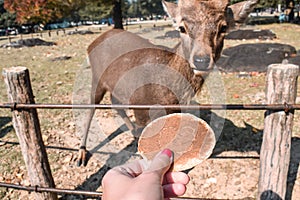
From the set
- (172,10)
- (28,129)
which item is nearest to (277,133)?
(172,10)

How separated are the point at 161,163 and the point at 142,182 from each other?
172mm

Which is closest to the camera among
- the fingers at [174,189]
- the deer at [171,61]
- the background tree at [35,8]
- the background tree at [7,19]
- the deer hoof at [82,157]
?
the fingers at [174,189]

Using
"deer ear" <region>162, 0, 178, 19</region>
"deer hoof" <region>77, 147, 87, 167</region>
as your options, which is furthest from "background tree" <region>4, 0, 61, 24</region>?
"deer ear" <region>162, 0, 178, 19</region>

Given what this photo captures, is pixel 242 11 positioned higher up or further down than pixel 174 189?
higher up

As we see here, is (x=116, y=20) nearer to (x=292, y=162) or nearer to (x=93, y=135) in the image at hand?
(x=93, y=135)

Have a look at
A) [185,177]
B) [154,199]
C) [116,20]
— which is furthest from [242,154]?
[116,20]

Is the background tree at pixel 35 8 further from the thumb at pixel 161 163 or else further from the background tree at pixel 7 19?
the background tree at pixel 7 19

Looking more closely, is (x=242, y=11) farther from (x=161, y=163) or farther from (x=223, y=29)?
(x=161, y=163)

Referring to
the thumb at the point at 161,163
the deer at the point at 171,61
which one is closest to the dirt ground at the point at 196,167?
the deer at the point at 171,61

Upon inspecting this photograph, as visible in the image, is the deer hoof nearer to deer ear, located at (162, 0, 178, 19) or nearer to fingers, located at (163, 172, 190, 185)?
deer ear, located at (162, 0, 178, 19)

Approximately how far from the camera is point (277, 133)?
226 cm

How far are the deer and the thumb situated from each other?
170cm

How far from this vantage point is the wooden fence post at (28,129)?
237cm

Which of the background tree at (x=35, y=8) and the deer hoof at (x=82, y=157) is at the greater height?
the background tree at (x=35, y=8)
